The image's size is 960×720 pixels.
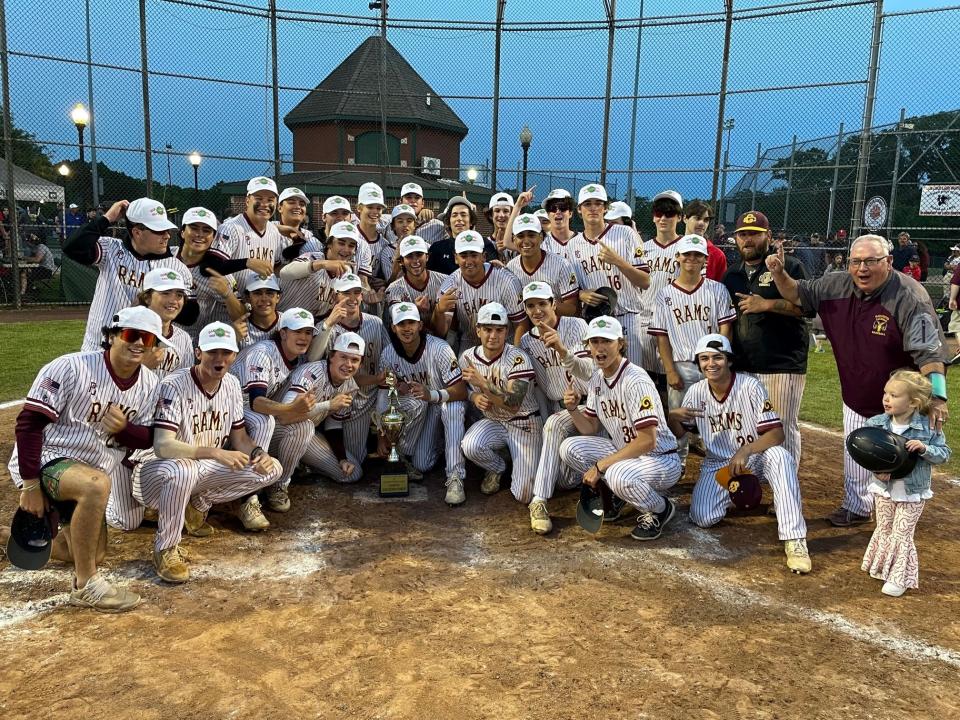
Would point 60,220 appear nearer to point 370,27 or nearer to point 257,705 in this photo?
point 370,27

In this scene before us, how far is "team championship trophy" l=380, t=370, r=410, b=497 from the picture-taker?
232 inches

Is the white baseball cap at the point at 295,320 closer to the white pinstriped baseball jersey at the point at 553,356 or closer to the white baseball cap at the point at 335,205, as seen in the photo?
the white baseball cap at the point at 335,205

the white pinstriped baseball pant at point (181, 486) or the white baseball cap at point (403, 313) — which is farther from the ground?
the white baseball cap at point (403, 313)

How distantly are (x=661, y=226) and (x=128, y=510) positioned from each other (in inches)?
187

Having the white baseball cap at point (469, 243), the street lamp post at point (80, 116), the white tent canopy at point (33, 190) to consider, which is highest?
the street lamp post at point (80, 116)

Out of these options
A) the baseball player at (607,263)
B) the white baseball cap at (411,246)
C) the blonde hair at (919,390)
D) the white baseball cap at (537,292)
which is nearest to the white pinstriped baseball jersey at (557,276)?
the baseball player at (607,263)

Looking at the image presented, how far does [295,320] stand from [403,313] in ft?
3.01

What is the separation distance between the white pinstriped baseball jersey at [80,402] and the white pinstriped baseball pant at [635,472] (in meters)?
2.95

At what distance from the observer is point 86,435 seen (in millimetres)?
4141

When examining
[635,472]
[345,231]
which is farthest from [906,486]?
[345,231]

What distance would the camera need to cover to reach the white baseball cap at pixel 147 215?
17.1ft

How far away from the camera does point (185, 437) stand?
4641mm

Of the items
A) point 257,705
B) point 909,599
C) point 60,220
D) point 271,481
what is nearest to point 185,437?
Result: point 271,481

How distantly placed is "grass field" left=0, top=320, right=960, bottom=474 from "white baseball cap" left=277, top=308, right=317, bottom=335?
4489mm
